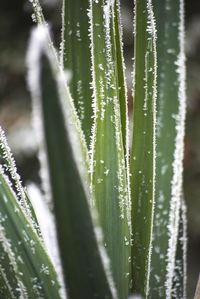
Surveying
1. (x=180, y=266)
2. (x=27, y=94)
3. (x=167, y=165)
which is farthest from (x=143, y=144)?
(x=27, y=94)

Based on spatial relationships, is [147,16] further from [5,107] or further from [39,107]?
[5,107]

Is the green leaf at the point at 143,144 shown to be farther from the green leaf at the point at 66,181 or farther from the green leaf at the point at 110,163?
the green leaf at the point at 66,181

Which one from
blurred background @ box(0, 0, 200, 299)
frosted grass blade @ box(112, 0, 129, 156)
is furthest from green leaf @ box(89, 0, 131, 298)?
blurred background @ box(0, 0, 200, 299)

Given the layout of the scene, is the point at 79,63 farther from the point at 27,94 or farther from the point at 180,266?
the point at 27,94

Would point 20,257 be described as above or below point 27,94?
below

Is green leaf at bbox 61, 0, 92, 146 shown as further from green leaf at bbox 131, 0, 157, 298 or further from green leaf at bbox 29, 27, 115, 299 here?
green leaf at bbox 29, 27, 115, 299

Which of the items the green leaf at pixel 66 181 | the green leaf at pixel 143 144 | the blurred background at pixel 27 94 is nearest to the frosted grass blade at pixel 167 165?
the green leaf at pixel 143 144

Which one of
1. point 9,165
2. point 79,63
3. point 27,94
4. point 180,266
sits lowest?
point 180,266
